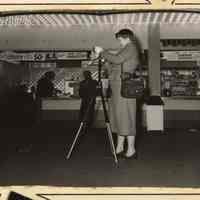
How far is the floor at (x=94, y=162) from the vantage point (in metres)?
4.66

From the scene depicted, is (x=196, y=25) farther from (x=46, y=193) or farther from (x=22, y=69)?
(x=46, y=193)

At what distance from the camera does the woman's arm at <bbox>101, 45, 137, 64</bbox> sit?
5113mm

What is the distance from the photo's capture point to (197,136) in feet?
27.2

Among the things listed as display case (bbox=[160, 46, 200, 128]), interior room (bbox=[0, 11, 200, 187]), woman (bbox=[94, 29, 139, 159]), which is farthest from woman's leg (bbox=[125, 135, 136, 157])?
display case (bbox=[160, 46, 200, 128])

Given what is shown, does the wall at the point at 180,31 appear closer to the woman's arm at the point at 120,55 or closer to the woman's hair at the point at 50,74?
the woman's hair at the point at 50,74

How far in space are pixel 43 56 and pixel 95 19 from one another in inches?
78.6

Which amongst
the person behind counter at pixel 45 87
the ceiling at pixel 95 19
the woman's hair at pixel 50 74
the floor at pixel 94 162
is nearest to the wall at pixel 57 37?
the ceiling at pixel 95 19

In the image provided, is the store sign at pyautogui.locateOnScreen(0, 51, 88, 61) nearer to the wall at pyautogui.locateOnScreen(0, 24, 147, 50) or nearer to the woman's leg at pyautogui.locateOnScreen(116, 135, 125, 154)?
the wall at pyautogui.locateOnScreen(0, 24, 147, 50)

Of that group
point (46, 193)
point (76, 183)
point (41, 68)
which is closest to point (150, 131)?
point (41, 68)

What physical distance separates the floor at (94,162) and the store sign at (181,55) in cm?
275

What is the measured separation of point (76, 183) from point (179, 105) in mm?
6109

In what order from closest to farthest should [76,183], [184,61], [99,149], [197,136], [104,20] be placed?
[76,183] → [99,149] → [197,136] → [104,20] → [184,61]

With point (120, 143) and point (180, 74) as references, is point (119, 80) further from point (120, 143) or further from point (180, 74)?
point (180, 74)

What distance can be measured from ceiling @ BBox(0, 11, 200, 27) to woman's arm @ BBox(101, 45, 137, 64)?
4.04 metres
